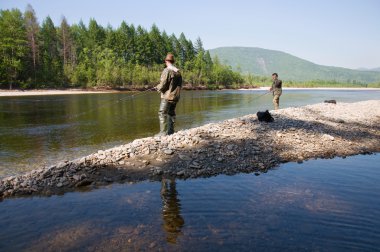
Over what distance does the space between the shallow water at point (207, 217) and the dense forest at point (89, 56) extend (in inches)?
2997

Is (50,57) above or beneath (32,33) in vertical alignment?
beneath

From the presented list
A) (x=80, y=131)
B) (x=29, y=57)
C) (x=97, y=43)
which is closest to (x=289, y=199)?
(x=80, y=131)

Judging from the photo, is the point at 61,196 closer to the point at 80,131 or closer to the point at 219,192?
the point at 219,192

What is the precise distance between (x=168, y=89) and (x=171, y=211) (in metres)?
5.78

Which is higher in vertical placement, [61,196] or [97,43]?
[97,43]

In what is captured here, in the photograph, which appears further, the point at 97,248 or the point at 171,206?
the point at 171,206

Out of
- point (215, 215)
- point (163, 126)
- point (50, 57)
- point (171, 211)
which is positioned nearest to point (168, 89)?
point (163, 126)

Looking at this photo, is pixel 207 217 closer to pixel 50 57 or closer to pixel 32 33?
pixel 32 33

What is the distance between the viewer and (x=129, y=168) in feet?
29.1

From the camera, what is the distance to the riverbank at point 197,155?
802 centimetres

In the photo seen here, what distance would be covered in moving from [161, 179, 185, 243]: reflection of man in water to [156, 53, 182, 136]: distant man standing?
12.2ft

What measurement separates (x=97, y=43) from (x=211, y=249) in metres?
121

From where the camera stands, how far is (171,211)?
20.9 ft

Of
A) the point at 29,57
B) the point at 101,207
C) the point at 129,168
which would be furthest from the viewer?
the point at 29,57
